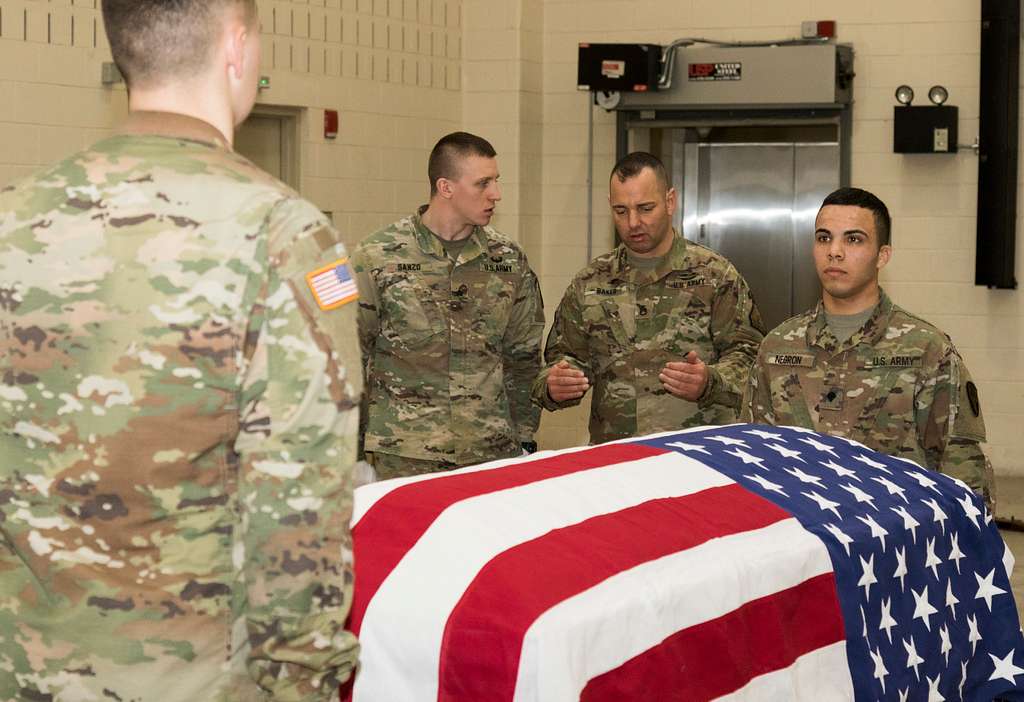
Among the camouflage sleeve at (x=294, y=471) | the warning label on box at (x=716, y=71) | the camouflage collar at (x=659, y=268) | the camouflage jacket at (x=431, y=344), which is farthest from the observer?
the warning label on box at (x=716, y=71)

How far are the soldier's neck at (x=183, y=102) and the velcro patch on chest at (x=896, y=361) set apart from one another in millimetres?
2173

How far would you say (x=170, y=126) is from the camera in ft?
5.17

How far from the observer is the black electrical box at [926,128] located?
7.03 m

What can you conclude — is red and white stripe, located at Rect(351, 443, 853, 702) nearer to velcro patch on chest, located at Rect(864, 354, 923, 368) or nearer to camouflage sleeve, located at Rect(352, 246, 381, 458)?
velcro patch on chest, located at Rect(864, 354, 923, 368)

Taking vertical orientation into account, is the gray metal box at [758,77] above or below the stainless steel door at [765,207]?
above

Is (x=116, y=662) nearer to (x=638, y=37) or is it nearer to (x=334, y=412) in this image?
(x=334, y=412)

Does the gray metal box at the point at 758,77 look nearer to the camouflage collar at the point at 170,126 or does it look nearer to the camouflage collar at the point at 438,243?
the camouflage collar at the point at 438,243

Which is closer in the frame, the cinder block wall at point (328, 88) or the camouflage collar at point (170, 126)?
the camouflage collar at point (170, 126)

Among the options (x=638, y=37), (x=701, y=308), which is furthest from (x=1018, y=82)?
(x=701, y=308)

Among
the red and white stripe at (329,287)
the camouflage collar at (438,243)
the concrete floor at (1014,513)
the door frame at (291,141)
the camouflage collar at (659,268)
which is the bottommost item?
the concrete floor at (1014,513)

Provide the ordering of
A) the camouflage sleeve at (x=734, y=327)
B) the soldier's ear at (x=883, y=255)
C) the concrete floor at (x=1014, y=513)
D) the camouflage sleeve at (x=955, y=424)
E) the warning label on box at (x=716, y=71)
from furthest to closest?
1. the warning label on box at (x=716, y=71)
2. the concrete floor at (x=1014, y=513)
3. the camouflage sleeve at (x=734, y=327)
4. the soldier's ear at (x=883, y=255)
5. the camouflage sleeve at (x=955, y=424)

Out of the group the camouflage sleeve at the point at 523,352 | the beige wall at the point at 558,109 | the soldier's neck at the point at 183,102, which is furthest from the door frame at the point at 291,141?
the soldier's neck at the point at 183,102

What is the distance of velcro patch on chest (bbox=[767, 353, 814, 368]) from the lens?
3480mm

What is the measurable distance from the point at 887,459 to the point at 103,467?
2.18 m
